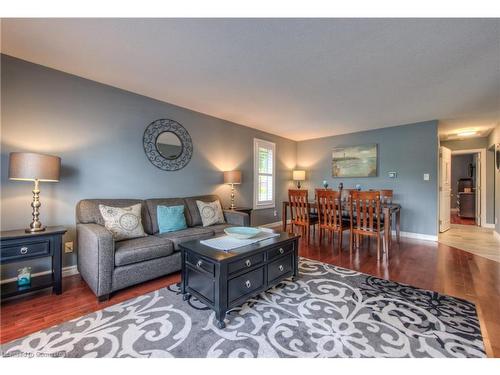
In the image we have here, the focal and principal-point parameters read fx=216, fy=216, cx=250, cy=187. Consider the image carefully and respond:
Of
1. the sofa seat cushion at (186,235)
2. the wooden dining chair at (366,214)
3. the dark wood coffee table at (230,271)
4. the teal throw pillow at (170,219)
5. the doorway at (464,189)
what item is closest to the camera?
the dark wood coffee table at (230,271)

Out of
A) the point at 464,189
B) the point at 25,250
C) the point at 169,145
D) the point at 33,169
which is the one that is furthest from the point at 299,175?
the point at 464,189

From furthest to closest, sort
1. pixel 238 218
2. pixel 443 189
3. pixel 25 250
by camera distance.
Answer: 1. pixel 443 189
2. pixel 238 218
3. pixel 25 250

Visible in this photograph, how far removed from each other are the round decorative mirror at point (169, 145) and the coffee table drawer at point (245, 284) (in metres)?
2.34

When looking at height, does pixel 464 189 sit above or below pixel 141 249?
above

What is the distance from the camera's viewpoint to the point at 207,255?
1.67m

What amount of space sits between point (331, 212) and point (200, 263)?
249 centimetres

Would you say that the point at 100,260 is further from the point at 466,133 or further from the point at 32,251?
the point at 466,133

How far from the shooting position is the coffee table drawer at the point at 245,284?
1.65 m

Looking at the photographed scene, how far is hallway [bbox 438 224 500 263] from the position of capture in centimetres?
336

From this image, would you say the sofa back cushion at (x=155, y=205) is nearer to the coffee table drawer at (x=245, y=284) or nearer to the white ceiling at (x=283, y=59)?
the white ceiling at (x=283, y=59)

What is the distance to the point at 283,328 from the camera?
60.4 inches

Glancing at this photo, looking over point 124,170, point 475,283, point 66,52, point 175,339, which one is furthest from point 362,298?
point 66,52

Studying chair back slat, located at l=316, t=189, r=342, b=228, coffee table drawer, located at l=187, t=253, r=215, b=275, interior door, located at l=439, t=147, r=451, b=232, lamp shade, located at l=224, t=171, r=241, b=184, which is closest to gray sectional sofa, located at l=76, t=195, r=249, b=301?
coffee table drawer, located at l=187, t=253, r=215, b=275

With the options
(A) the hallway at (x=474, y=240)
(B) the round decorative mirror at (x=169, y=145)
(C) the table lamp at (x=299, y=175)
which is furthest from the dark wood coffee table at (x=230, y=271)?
(C) the table lamp at (x=299, y=175)
